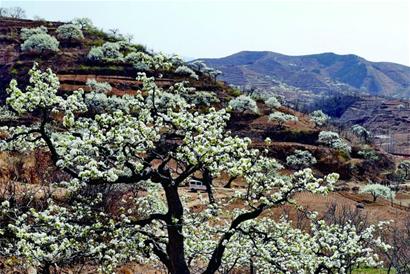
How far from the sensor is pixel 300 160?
67.8 meters

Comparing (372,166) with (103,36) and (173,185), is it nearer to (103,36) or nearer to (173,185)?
(103,36)

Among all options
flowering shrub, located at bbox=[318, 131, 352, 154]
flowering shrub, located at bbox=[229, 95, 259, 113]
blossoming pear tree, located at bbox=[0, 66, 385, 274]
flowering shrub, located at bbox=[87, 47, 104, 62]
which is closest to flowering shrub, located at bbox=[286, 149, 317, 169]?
flowering shrub, located at bbox=[318, 131, 352, 154]

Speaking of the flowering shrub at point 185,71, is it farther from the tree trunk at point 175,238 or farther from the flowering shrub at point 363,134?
the tree trunk at point 175,238

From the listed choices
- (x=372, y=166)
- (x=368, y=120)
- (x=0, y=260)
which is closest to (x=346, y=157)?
(x=372, y=166)

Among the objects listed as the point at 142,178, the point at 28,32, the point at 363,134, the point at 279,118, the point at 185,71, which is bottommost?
the point at 363,134

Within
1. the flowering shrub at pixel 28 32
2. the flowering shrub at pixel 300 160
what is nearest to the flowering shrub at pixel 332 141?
the flowering shrub at pixel 300 160

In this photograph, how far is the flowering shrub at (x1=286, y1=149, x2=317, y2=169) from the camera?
67438mm

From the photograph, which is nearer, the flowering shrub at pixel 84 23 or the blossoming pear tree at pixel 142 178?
the blossoming pear tree at pixel 142 178

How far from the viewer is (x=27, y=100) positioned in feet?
29.8

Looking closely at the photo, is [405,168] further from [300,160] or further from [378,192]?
[378,192]

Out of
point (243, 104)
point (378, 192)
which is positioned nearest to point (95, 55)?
point (243, 104)

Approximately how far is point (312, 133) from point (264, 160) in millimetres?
70764

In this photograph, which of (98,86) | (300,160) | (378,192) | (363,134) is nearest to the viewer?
(378,192)

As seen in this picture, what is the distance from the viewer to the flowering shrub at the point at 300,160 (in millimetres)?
67438
